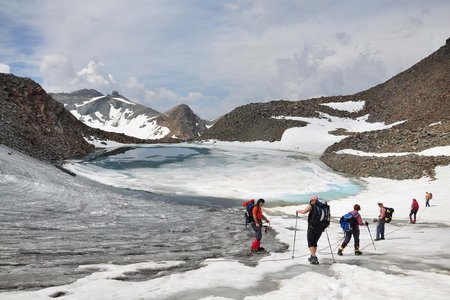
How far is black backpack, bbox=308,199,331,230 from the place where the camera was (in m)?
12.4

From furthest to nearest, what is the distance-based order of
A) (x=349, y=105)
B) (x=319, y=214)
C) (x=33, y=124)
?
1. (x=349, y=105)
2. (x=33, y=124)
3. (x=319, y=214)

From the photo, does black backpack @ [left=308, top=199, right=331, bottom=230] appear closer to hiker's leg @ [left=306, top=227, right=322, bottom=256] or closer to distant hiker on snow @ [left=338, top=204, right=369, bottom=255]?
hiker's leg @ [left=306, top=227, right=322, bottom=256]

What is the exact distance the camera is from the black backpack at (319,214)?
40.6 feet

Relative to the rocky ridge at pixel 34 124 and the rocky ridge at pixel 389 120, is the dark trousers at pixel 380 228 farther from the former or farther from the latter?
the rocky ridge at pixel 34 124

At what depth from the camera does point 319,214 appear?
12.4m

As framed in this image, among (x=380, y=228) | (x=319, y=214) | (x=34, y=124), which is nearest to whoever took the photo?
(x=319, y=214)

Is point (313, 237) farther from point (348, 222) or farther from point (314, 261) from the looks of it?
point (348, 222)

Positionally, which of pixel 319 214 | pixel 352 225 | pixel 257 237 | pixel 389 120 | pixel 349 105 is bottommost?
pixel 257 237

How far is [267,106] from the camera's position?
107 m

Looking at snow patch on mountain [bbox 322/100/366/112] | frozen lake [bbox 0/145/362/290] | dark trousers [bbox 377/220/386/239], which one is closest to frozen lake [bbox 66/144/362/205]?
frozen lake [bbox 0/145/362/290]

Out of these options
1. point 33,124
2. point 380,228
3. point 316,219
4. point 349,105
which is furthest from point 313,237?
point 349,105

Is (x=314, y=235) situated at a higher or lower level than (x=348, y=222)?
lower

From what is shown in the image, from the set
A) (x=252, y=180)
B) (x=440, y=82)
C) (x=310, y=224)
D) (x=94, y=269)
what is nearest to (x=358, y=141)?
(x=252, y=180)

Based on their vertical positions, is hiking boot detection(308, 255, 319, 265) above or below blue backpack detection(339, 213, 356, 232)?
below
